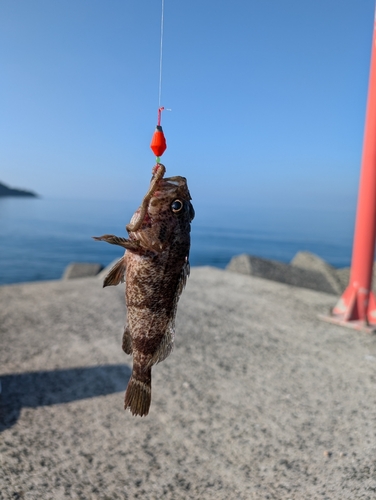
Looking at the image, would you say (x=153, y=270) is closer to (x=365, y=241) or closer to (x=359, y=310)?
(x=365, y=241)

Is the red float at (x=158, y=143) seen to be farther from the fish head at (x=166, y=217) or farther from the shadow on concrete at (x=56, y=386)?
the shadow on concrete at (x=56, y=386)

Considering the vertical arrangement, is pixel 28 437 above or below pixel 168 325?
below

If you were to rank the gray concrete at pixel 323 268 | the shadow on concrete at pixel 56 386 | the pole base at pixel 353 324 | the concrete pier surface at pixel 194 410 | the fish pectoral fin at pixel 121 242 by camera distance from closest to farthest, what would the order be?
the fish pectoral fin at pixel 121 242 → the concrete pier surface at pixel 194 410 → the shadow on concrete at pixel 56 386 → the pole base at pixel 353 324 → the gray concrete at pixel 323 268

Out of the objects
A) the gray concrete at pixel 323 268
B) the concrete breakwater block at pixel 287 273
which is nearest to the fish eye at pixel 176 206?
the concrete breakwater block at pixel 287 273

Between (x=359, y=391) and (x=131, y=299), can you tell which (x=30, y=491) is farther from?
(x=359, y=391)

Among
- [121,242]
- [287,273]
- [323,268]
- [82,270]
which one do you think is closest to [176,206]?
[121,242]

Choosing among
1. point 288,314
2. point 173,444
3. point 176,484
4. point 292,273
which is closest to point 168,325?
point 176,484

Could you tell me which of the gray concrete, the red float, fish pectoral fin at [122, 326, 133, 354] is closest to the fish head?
the red float

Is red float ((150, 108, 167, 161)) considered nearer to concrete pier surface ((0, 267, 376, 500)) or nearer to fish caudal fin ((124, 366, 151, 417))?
fish caudal fin ((124, 366, 151, 417))
